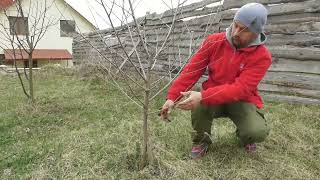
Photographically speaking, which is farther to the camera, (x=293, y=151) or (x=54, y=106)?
(x=54, y=106)

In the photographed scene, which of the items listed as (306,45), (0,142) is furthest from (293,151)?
(0,142)

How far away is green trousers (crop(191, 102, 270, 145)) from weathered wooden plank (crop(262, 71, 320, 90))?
221 centimetres

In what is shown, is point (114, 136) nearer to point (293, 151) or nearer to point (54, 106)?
point (293, 151)

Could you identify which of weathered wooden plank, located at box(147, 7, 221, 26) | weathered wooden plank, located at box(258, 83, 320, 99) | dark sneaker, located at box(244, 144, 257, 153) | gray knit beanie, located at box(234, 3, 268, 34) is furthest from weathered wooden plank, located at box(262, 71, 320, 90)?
gray knit beanie, located at box(234, 3, 268, 34)

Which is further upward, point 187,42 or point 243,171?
point 187,42

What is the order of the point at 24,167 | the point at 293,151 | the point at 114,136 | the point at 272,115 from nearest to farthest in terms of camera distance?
the point at 24,167
the point at 293,151
the point at 114,136
the point at 272,115

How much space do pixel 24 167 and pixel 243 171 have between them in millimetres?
1809

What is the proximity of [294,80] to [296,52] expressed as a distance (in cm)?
40

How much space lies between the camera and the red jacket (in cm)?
276

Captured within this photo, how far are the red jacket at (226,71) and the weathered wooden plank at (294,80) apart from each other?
2.16 metres

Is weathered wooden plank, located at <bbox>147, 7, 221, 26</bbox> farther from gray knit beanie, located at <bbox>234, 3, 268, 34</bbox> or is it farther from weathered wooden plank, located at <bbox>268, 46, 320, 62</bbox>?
gray knit beanie, located at <bbox>234, 3, 268, 34</bbox>

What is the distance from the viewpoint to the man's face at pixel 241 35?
2775mm

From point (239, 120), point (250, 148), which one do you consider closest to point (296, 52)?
point (250, 148)

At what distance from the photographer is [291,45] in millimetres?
5234
